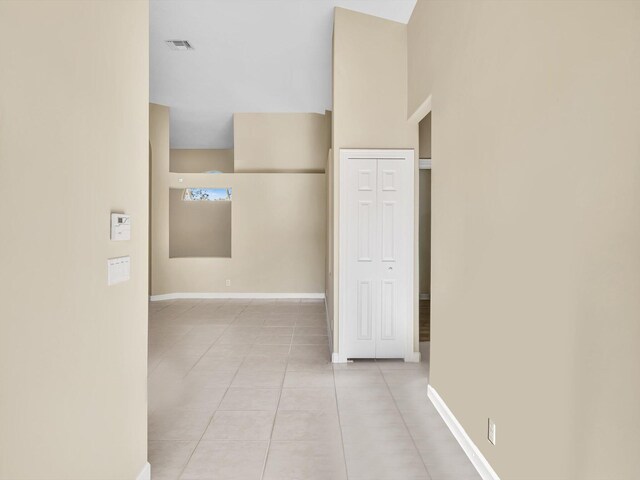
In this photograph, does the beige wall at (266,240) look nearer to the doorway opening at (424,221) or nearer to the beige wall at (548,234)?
the doorway opening at (424,221)

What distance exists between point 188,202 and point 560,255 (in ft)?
30.2

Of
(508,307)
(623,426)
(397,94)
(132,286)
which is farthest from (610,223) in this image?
(397,94)

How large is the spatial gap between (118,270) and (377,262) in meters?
3.00

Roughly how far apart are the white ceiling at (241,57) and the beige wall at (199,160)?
2.84 feet

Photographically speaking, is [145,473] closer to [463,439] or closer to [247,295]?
[463,439]

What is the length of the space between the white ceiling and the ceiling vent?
9 cm

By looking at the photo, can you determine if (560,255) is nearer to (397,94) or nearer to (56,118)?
(56,118)

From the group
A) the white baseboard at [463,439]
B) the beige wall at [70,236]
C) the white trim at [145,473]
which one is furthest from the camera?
the white baseboard at [463,439]

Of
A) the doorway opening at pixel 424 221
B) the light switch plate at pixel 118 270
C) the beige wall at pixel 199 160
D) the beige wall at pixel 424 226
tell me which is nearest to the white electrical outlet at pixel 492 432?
the light switch plate at pixel 118 270

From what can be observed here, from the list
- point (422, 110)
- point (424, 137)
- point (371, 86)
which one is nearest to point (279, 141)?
point (424, 137)

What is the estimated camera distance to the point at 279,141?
855 centimetres

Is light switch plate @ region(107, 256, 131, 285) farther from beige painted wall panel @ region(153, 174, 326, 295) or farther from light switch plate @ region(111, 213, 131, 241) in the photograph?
beige painted wall panel @ region(153, 174, 326, 295)

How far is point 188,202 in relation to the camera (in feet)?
31.8

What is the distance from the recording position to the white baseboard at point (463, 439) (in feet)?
7.11
